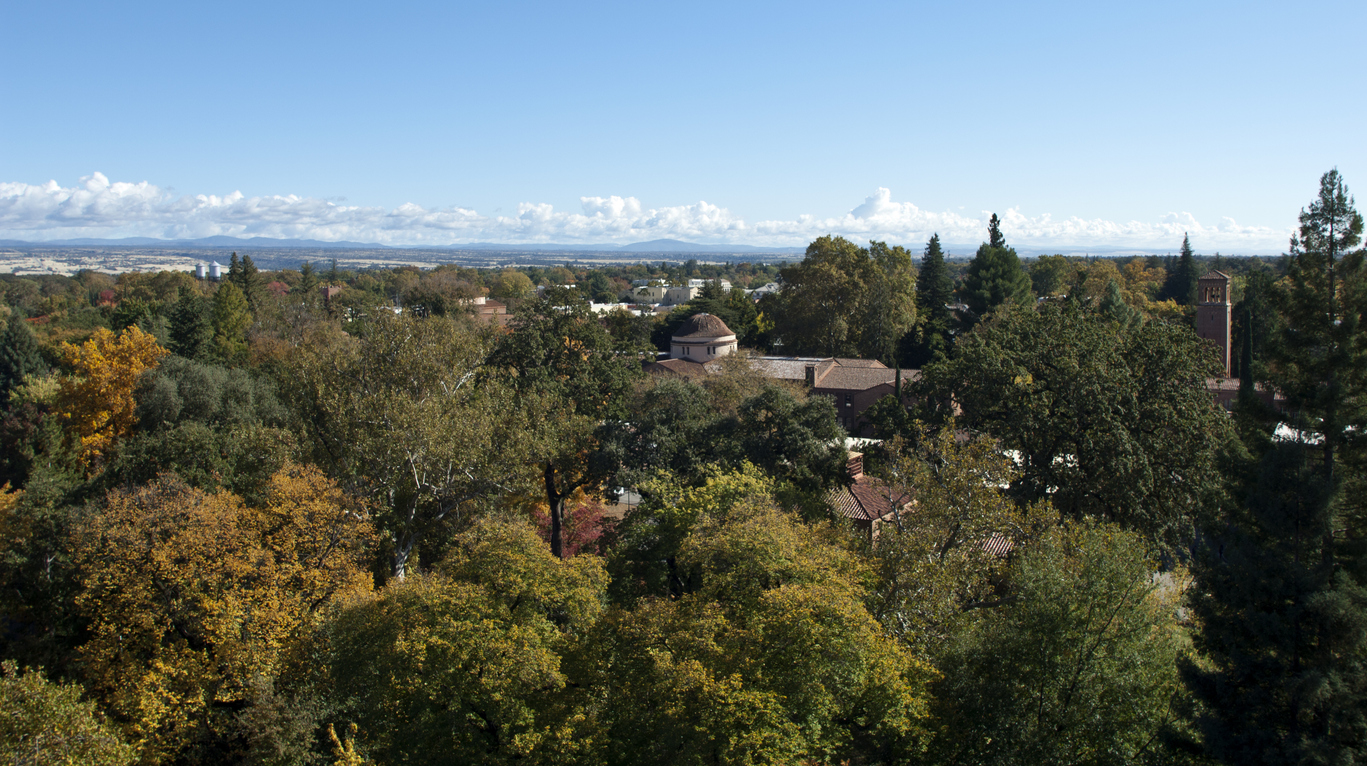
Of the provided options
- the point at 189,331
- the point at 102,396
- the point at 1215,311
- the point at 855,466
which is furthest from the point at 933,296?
the point at 102,396

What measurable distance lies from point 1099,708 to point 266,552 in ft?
54.8

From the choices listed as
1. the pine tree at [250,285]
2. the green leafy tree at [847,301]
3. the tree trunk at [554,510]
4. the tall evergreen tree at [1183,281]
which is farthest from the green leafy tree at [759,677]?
the tall evergreen tree at [1183,281]

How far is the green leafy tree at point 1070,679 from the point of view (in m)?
11.4

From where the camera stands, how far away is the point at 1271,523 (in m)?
11.6

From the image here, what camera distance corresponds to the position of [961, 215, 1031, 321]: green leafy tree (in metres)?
56.9

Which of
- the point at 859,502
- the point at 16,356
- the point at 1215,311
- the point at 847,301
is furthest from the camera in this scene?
the point at 847,301

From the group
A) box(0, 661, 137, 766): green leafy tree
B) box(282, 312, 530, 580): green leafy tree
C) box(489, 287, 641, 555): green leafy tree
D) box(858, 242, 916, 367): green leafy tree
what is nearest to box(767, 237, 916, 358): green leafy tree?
box(858, 242, 916, 367): green leafy tree

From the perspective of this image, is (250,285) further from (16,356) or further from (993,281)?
(993,281)

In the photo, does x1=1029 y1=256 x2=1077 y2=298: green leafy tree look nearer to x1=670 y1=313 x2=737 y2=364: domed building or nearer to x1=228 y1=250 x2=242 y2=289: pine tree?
x1=670 y1=313 x2=737 y2=364: domed building

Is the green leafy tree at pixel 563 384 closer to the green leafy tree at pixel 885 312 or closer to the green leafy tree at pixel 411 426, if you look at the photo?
the green leafy tree at pixel 411 426

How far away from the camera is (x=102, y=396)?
1373 inches

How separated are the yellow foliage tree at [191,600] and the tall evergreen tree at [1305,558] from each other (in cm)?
1688

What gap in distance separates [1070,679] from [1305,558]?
12.4 ft

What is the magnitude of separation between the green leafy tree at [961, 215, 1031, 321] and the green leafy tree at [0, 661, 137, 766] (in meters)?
53.6
